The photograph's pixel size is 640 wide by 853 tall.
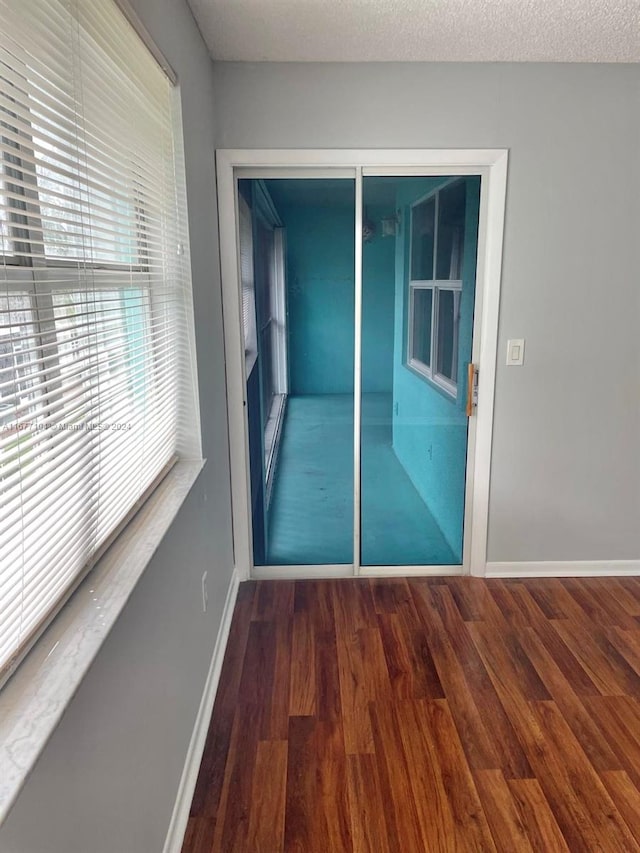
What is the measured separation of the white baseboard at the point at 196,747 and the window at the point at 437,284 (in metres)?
1.54

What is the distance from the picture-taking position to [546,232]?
263cm

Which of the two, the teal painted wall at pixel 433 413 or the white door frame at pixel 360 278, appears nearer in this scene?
the white door frame at pixel 360 278

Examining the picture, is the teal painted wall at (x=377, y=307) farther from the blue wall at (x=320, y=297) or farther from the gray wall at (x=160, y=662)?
the gray wall at (x=160, y=662)

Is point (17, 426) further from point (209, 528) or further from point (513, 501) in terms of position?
point (513, 501)

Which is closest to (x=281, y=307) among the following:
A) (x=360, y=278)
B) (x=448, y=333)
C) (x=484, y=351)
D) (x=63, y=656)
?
(x=360, y=278)

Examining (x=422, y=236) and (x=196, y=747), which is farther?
(x=422, y=236)

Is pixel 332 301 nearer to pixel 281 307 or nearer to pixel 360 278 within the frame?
pixel 360 278

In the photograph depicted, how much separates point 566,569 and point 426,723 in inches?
55.2

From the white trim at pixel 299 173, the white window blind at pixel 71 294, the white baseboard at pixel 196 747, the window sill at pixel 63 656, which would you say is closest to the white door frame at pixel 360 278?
the white trim at pixel 299 173

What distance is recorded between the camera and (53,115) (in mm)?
986

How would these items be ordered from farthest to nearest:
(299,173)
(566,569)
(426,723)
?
(566,569)
(299,173)
(426,723)

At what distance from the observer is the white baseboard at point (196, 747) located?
155cm

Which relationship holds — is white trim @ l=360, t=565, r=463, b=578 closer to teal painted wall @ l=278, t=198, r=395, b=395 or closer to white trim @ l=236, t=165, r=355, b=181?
teal painted wall @ l=278, t=198, r=395, b=395

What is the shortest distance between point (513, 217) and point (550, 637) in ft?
6.32
